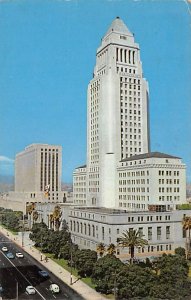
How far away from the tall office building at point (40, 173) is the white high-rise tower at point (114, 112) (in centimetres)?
1302

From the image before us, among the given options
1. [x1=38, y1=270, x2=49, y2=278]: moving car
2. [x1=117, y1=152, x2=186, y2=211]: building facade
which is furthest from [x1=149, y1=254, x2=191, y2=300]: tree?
[x1=117, y1=152, x2=186, y2=211]: building facade

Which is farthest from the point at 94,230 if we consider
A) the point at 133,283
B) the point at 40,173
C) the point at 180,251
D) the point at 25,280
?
the point at 40,173

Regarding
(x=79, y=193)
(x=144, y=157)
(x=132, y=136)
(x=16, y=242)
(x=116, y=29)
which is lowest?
(x=16, y=242)

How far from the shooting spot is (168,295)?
21969 millimetres

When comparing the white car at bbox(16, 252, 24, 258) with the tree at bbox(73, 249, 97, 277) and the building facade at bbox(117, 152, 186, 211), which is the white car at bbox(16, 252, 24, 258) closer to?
the tree at bbox(73, 249, 97, 277)

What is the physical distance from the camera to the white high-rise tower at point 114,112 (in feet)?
174

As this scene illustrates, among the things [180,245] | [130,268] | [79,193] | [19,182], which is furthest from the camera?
[19,182]

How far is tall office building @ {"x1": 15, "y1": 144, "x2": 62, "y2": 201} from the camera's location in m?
67.2

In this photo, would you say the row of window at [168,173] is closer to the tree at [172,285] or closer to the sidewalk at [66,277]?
the sidewalk at [66,277]

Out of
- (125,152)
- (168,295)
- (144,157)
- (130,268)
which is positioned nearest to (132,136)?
(125,152)

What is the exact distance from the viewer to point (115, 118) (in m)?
53.2

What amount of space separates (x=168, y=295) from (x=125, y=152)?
33.2 metres

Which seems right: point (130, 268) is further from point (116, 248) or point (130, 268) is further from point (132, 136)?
point (132, 136)

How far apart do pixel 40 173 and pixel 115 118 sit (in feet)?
91.8
